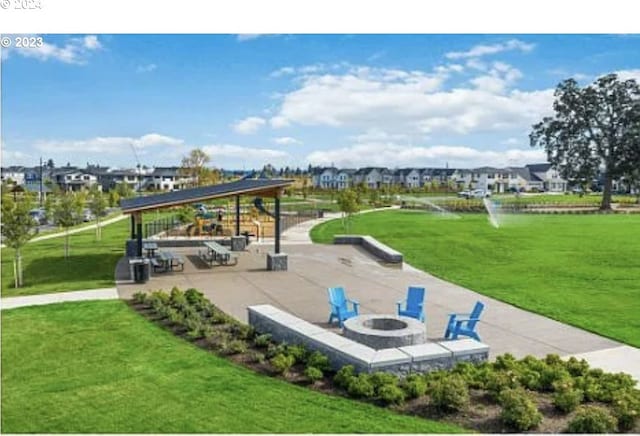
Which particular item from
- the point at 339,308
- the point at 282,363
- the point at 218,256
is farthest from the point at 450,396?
the point at 218,256

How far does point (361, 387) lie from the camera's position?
764 cm

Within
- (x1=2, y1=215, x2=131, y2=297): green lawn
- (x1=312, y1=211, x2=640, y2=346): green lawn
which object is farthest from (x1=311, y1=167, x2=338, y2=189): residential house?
(x1=2, y1=215, x2=131, y2=297): green lawn

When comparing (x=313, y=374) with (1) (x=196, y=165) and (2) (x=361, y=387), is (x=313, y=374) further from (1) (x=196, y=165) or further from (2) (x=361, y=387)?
(1) (x=196, y=165)

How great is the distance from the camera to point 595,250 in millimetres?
23688

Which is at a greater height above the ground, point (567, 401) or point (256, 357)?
point (567, 401)

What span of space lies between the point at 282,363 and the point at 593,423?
4429 mm

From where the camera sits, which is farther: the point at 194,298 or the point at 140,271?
the point at 140,271

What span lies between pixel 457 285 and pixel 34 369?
11.9m

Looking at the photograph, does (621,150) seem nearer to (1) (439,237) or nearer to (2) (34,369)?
(1) (439,237)

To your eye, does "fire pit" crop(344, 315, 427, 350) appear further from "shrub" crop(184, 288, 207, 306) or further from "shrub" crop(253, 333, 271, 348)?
"shrub" crop(184, 288, 207, 306)

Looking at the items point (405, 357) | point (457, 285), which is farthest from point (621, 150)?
point (405, 357)

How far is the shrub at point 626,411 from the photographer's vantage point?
6809 mm

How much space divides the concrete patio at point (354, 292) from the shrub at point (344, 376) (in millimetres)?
3267

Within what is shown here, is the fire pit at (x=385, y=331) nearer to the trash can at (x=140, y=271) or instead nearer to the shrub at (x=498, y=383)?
the shrub at (x=498, y=383)
